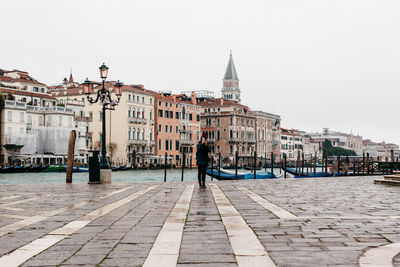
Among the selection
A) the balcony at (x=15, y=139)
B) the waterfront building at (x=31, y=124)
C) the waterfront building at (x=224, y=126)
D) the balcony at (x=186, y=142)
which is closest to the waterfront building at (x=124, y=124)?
the waterfront building at (x=31, y=124)

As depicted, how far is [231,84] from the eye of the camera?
134 metres

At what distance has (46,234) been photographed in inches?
196

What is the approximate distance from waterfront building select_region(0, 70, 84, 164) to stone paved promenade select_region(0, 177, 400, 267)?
57.6 meters

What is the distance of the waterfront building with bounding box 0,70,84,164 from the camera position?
61844mm

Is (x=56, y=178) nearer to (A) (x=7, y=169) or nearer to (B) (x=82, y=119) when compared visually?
(A) (x=7, y=169)

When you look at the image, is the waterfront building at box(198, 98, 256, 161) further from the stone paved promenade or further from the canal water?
the stone paved promenade

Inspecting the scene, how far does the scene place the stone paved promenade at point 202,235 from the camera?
3.74 metres

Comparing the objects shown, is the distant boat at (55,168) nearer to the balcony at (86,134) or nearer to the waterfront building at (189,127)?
the balcony at (86,134)

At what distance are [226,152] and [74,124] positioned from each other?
102 ft

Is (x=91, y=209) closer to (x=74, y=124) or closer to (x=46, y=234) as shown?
(x=46, y=234)

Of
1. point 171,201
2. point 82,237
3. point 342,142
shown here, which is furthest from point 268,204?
point 342,142

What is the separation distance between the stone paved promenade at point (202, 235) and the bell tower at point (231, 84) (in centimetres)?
12726

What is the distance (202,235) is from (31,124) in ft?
209

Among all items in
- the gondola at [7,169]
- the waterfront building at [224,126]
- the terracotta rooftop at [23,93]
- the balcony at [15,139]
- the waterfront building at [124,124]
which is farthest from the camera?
the waterfront building at [224,126]
